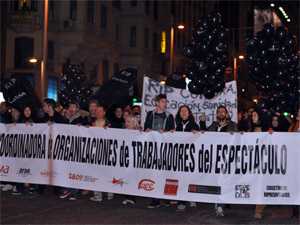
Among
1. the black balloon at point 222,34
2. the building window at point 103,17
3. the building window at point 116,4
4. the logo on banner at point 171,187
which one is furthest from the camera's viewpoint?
the building window at point 116,4

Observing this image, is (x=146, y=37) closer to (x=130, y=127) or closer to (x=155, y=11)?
(x=155, y=11)

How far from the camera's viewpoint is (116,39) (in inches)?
1842

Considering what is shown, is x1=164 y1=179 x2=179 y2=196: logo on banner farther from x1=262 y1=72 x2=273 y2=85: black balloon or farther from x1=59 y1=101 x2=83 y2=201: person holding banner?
x1=262 y1=72 x2=273 y2=85: black balloon

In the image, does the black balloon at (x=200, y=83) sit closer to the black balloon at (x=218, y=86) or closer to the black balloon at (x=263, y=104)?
the black balloon at (x=218, y=86)

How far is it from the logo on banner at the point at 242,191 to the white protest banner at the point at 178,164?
15 mm

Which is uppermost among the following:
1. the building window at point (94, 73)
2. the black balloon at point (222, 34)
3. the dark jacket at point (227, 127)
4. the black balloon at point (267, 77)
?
the building window at point (94, 73)

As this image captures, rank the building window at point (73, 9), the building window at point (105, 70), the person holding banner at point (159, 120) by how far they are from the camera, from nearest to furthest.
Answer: the person holding banner at point (159, 120)
the building window at point (73, 9)
the building window at point (105, 70)

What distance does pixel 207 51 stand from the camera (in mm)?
14875

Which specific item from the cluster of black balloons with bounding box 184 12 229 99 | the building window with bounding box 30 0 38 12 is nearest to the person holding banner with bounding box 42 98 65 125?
the cluster of black balloons with bounding box 184 12 229 99

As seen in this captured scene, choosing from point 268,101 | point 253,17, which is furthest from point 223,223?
point 253,17

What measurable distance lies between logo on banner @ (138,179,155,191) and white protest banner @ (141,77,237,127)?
4.27m

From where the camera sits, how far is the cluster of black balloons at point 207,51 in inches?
584

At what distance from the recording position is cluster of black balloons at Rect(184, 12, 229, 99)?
14836mm

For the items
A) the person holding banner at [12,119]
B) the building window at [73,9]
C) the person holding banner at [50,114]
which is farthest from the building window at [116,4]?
the person holding banner at [50,114]
